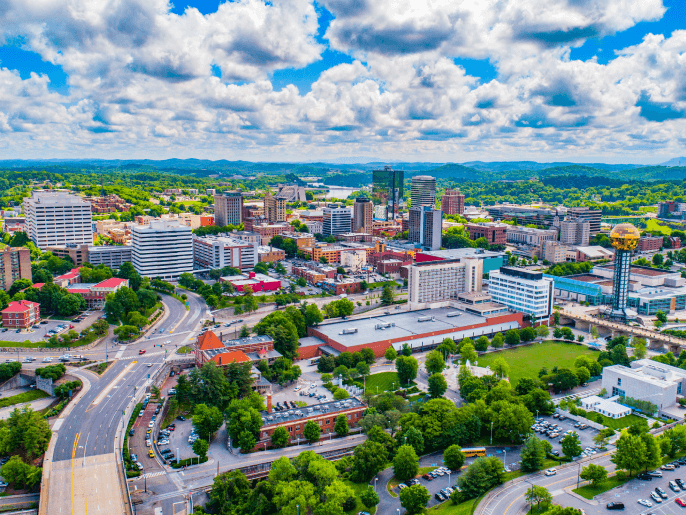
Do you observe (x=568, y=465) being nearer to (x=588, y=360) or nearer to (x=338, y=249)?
(x=588, y=360)

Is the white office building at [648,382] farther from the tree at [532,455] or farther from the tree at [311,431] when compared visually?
the tree at [311,431]

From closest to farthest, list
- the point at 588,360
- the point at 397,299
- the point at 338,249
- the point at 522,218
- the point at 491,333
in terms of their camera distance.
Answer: the point at 588,360 → the point at 491,333 → the point at 397,299 → the point at 338,249 → the point at 522,218

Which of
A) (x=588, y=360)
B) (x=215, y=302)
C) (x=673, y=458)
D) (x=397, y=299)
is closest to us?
(x=673, y=458)

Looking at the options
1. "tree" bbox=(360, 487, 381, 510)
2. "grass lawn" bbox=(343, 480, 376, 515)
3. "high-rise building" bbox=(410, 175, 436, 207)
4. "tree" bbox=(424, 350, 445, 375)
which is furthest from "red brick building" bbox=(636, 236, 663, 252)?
"tree" bbox=(360, 487, 381, 510)

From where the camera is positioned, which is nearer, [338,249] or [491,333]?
[491,333]

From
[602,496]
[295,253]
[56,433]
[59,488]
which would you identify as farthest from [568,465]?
[295,253]

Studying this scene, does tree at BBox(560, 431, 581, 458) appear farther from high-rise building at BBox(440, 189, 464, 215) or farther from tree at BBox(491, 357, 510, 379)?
high-rise building at BBox(440, 189, 464, 215)

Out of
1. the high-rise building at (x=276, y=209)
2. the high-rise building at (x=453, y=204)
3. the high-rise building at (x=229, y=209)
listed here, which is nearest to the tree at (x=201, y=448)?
the high-rise building at (x=229, y=209)
